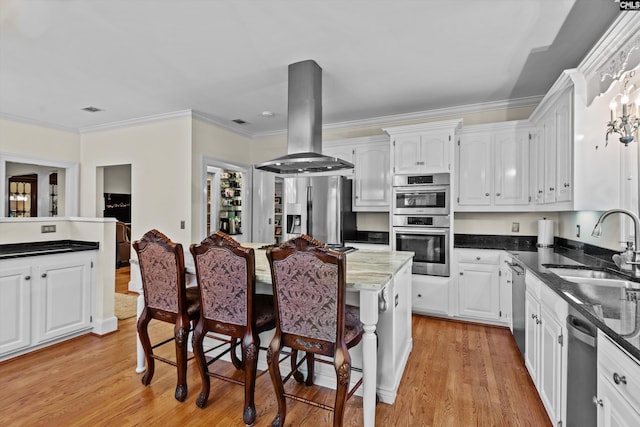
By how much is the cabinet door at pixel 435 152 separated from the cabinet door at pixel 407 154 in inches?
2.3

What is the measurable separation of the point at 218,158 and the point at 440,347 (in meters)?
3.91

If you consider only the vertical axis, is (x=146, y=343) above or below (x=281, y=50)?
below

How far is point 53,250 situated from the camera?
2.97 meters

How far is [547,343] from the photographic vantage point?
187 cm

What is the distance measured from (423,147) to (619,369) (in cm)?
314

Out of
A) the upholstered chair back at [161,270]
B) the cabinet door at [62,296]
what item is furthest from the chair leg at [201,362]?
the cabinet door at [62,296]

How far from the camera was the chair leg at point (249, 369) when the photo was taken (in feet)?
6.27

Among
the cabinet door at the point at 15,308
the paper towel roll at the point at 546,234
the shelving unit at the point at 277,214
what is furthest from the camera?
the shelving unit at the point at 277,214

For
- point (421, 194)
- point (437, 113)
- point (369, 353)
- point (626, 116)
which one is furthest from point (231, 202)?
point (626, 116)

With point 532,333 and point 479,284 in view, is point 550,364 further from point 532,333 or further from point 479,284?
point 479,284

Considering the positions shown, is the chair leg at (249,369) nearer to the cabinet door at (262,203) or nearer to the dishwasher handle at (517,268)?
the dishwasher handle at (517,268)

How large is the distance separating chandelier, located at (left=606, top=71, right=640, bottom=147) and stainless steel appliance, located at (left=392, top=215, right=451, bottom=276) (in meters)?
1.84

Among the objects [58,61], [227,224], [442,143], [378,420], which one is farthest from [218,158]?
[378,420]

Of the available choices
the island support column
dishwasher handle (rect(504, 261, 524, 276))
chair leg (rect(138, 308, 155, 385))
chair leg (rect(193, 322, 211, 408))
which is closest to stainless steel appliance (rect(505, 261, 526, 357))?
dishwasher handle (rect(504, 261, 524, 276))
